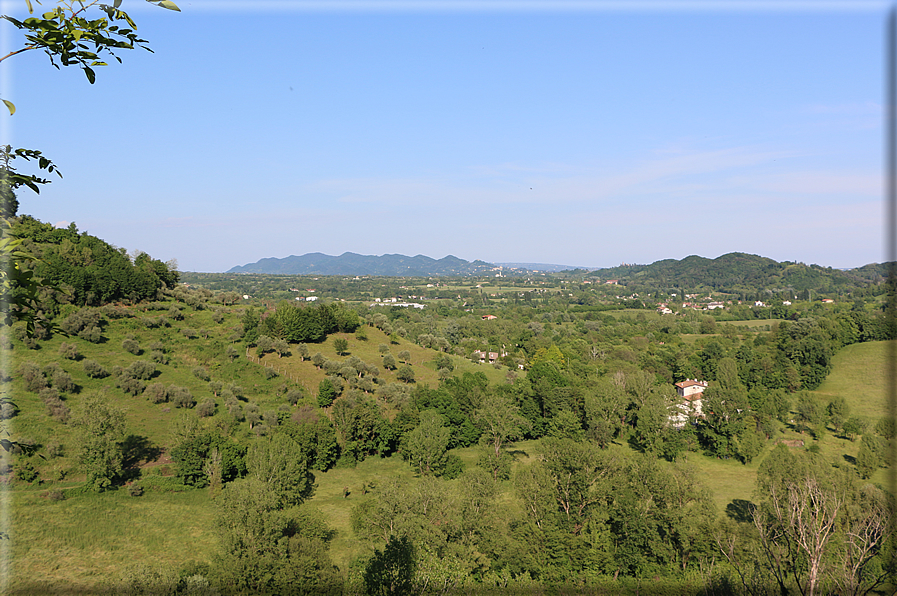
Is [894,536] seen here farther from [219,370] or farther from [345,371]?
[219,370]

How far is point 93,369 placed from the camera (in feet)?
127

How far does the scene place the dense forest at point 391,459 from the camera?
61.6 feet

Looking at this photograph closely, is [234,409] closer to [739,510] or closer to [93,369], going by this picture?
[93,369]

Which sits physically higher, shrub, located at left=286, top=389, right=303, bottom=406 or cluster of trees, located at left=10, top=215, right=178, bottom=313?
cluster of trees, located at left=10, top=215, right=178, bottom=313

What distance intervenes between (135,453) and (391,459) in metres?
19.1

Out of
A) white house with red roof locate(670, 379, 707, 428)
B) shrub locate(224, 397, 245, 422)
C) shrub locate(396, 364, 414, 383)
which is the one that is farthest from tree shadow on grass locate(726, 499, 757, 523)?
shrub locate(224, 397, 245, 422)

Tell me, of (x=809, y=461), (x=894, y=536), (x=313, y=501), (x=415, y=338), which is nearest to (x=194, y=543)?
(x=313, y=501)

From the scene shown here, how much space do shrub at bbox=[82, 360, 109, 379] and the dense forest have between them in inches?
6.9

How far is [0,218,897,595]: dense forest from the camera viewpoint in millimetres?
18766

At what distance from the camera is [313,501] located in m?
31.2

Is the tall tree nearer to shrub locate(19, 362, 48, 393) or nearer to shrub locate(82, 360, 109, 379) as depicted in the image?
shrub locate(19, 362, 48, 393)

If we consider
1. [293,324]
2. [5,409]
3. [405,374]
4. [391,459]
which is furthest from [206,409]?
[5,409]

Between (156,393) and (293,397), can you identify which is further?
(293,397)

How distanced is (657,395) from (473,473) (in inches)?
1205
